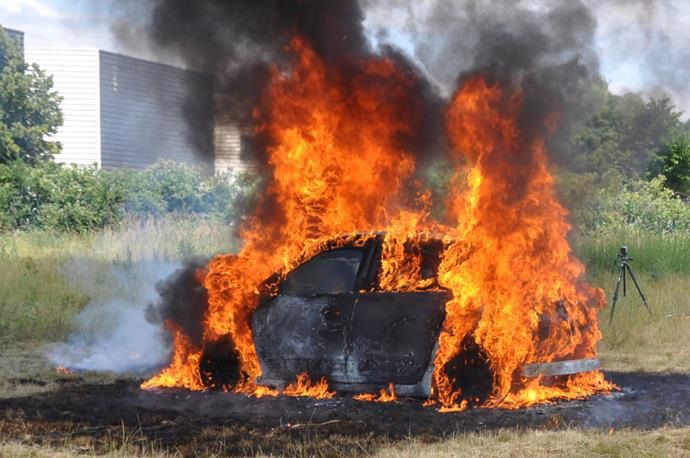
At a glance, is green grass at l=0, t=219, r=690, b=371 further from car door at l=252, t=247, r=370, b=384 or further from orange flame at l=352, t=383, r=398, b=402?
car door at l=252, t=247, r=370, b=384

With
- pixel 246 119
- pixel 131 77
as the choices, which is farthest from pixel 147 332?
pixel 131 77

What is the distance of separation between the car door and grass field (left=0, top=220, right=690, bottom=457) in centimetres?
171

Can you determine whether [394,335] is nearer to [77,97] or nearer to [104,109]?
[77,97]

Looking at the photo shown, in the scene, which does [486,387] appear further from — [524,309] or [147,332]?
[147,332]

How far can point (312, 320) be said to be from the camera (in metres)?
8.29

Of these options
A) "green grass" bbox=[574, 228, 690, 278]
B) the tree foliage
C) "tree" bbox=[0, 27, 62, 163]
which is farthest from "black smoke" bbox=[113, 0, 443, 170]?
the tree foliage

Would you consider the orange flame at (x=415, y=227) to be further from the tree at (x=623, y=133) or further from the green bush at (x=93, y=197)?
the tree at (x=623, y=133)

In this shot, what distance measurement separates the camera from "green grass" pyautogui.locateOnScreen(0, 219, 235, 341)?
13547mm

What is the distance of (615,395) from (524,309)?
147 centimetres

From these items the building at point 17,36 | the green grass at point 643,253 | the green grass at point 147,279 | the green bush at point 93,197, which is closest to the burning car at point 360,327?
the green grass at point 147,279

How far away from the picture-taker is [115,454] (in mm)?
6098

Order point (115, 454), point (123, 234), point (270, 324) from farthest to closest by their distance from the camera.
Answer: point (123, 234), point (270, 324), point (115, 454)

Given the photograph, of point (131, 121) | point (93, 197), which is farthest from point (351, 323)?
point (131, 121)

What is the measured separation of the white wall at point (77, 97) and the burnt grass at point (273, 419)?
25.2 meters
